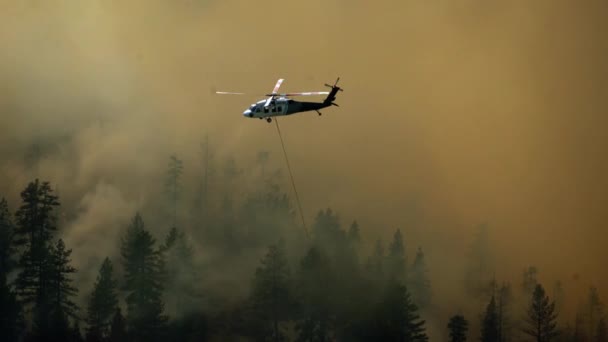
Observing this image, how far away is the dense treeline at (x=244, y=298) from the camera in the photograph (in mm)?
138000

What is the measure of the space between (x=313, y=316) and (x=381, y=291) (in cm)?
975

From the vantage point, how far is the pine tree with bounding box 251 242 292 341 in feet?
484

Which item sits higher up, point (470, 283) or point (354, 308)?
point (470, 283)

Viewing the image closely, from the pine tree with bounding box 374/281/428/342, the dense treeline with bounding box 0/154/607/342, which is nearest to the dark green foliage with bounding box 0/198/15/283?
the dense treeline with bounding box 0/154/607/342

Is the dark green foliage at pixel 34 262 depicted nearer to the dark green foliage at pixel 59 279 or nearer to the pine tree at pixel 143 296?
the dark green foliage at pixel 59 279

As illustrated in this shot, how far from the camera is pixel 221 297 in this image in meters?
170

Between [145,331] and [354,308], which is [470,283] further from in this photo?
[145,331]

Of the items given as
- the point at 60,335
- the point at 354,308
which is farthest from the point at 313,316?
the point at 60,335

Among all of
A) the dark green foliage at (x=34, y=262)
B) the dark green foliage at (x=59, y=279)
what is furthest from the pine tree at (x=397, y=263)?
the dark green foliage at (x=34, y=262)

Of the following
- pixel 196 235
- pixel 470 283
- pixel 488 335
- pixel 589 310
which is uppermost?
pixel 196 235

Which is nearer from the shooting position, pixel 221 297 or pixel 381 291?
pixel 381 291

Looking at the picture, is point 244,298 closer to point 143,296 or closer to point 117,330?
point 143,296

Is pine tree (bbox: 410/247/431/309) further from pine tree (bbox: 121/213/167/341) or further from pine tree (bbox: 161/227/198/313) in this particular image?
pine tree (bbox: 121/213/167/341)

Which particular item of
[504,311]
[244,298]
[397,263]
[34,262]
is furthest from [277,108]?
[504,311]
